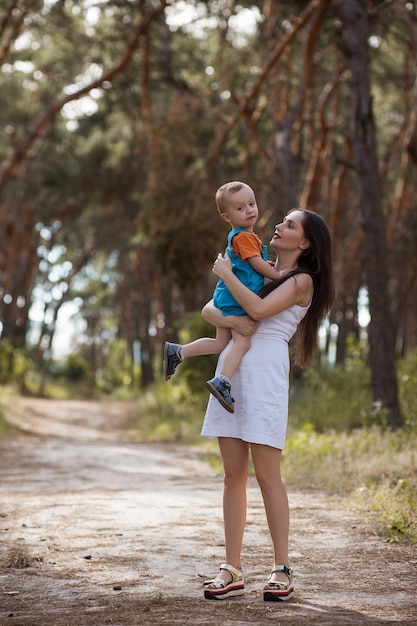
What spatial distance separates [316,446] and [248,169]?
11.8 m

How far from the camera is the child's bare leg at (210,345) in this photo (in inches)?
197

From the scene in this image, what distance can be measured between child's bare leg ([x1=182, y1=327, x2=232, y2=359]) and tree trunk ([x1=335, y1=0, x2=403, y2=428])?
8.12m

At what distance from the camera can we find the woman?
4.76 meters

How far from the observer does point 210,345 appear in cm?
508

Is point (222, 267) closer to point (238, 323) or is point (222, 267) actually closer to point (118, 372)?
point (238, 323)

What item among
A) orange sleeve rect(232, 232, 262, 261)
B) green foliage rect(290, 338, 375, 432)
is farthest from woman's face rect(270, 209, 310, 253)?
green foliage rect(290, 338, 375, 432)

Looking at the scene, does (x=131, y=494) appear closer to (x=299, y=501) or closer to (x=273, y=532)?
(x=299, y=501)

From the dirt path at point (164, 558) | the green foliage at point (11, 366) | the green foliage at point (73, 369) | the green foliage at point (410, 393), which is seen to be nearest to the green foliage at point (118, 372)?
the green foliage at point (73, 369)

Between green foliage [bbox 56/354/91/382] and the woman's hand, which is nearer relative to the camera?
the woman's hand

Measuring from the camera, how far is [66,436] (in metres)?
18.6

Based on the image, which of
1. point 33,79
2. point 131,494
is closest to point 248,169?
point 33,79

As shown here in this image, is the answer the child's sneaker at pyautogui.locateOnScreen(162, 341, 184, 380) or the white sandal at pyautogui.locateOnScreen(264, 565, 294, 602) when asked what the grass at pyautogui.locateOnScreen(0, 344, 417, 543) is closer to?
the white sandal at pyautogui.locateOnScreen(264, 565, 294, 602)

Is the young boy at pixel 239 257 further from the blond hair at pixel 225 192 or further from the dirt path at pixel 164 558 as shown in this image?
the dirt path at pixel 164 558

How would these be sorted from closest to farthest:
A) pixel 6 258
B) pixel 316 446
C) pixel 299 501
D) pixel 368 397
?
pixel 299 501, pixel 316 446, pixel 368 397, pixel 6 258
